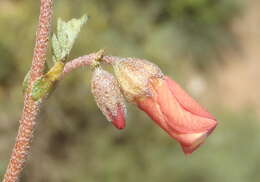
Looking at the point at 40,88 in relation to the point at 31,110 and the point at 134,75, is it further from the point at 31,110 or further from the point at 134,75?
the point at 134,75

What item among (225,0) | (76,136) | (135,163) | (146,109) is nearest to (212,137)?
(135,163)

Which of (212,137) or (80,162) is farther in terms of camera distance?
(212,137)

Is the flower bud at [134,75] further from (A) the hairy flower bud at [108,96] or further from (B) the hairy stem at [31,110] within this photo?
(B) the hairy stem at [31,110]

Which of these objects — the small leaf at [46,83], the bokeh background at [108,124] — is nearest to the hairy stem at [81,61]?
the small leaf at [46,83]

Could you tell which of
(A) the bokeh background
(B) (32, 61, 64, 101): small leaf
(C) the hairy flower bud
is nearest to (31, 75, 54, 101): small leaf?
(B) (32, 61, 64, 101): small leaf

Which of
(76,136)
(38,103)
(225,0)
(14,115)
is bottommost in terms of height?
(38,103)

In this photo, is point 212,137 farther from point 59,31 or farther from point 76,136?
point 59,31

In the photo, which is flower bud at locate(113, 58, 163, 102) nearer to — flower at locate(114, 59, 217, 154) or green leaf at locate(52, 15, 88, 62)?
flower at locate(114, 59, 217, 154)
